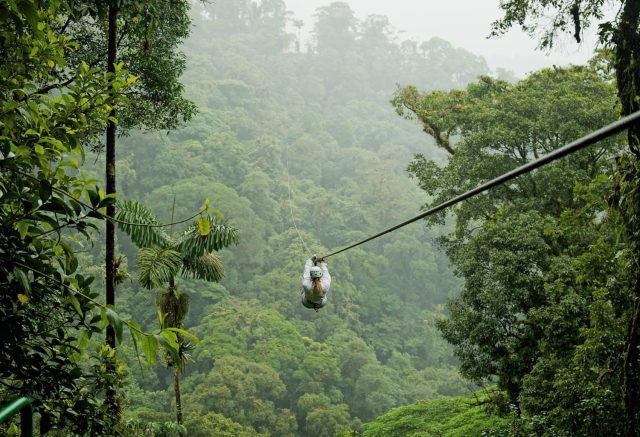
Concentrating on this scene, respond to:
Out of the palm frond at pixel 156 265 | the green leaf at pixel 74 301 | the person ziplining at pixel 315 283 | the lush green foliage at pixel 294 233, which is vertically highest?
the lush green foliage at pixel 294 233

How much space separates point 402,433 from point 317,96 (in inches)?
1717

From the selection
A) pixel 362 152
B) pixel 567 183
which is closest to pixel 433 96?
pixel 567 183

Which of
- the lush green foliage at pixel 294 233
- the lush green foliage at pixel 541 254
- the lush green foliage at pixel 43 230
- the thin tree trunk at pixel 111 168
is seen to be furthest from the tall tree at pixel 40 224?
the lush green foliage at pixel 294 233

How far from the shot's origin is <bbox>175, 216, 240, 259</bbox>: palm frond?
21.5 ft

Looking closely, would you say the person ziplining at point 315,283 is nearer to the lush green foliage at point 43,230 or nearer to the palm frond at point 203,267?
the palm frond at point 203,267

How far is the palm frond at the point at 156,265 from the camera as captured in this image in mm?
6293

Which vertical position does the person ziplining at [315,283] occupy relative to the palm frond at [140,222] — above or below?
below

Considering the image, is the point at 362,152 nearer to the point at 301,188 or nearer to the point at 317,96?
the point at 301,188

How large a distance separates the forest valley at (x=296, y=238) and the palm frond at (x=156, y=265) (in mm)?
26

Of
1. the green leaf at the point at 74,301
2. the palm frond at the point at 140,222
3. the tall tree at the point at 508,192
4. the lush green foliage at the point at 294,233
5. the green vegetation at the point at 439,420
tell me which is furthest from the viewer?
the lush green foliage at the point at 294,233

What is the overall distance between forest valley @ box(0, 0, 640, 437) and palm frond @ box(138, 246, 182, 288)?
3cm

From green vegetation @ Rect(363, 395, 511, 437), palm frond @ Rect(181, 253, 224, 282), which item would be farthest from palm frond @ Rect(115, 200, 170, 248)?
green vegetation @ Rect(363, 395, 511, 437)

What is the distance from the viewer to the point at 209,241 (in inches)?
257

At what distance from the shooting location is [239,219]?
96.9 ft
